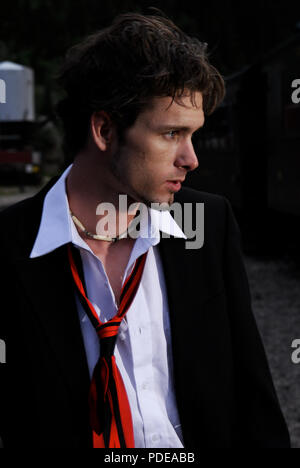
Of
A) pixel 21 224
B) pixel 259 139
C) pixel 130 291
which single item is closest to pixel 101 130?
pixel 21 224

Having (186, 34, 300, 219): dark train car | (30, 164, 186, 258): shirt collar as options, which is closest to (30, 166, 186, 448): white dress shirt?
(30, 164, 186, 258): shirt collar

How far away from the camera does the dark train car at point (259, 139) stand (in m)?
9.89

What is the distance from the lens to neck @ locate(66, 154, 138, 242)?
211 cm

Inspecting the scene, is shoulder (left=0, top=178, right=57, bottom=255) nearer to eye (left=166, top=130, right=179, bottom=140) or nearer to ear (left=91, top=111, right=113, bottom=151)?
ear (left=91, top=111, right=113, bottom=151)

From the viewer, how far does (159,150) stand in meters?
2.01

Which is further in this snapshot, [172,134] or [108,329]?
[172,134]

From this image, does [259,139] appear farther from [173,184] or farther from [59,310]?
[59,310]

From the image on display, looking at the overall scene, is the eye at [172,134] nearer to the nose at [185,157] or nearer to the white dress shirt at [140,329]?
the nose at [185,157]

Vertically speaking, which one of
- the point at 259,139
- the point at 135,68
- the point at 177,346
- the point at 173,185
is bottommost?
the point at 177,346

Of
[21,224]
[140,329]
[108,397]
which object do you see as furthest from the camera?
[21,224]

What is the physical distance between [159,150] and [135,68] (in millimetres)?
233

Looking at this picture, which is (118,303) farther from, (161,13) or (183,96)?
(161,13)

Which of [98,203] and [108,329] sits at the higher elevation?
[98,203]

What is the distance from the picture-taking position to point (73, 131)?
2.26m
